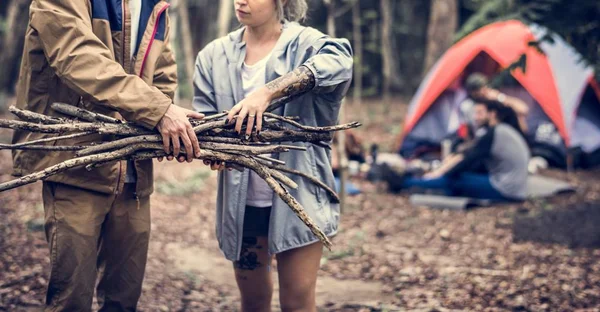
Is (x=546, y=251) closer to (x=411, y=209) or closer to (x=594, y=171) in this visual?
(x=411, y=209)

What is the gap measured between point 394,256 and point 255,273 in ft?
9.30

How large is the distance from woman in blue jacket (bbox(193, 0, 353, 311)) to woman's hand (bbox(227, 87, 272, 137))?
0.14 metres

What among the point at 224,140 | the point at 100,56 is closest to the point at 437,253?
the point at 224,140

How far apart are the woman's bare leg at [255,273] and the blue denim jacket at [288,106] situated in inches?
3.4

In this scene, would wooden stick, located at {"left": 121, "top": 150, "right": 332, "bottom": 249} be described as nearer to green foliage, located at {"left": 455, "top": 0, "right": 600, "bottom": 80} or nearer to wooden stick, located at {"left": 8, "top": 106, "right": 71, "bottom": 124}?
wooden stick, located at {"left": 8, "top": 106, "right": 71, "bottom": 124}

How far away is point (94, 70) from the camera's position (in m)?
2.61

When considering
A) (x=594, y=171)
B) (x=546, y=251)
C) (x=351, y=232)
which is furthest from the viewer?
(x=594, y=171)

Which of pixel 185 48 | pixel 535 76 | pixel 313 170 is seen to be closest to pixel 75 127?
pixel 313 170

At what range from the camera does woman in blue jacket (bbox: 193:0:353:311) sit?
2.96 metres

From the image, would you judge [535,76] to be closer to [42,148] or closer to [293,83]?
[293,83]

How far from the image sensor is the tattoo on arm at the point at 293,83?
2.75m

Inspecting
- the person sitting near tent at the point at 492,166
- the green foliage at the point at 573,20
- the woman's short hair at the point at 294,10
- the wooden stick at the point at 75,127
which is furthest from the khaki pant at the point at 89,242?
the person sitting near tent at the point at 492,166

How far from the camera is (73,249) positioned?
279 centimetres

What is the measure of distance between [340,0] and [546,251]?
34.2 feet
